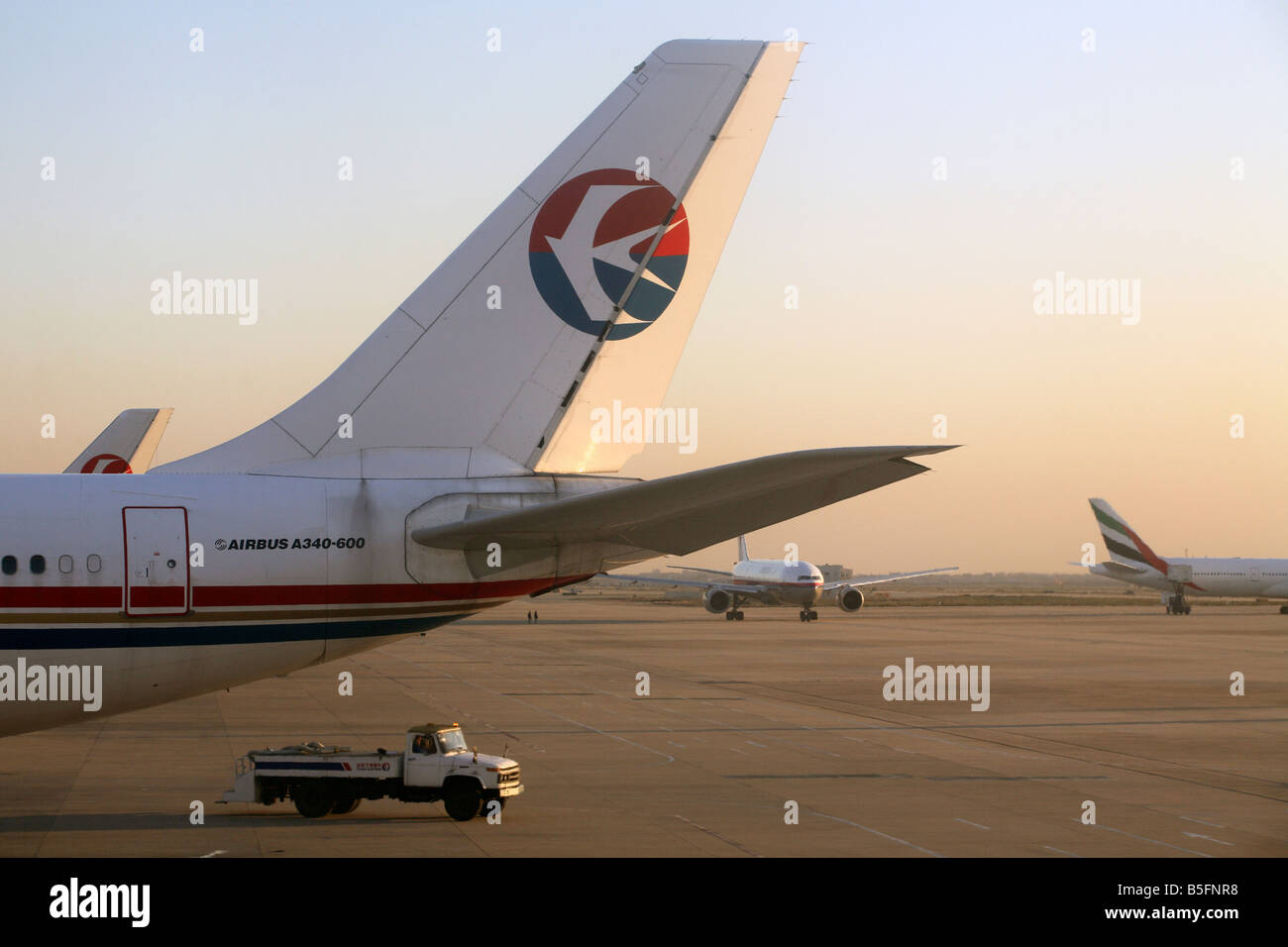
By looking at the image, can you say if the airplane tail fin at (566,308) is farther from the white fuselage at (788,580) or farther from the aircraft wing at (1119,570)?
the aircraft wing at (1119,570)

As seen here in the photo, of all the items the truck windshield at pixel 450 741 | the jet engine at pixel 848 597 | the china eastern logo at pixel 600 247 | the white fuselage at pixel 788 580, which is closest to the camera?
the china eastern logo at pixel 600 247

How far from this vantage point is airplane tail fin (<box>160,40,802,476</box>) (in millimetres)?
15875

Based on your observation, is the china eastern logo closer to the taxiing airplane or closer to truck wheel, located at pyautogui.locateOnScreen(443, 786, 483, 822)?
the taxiing airplane

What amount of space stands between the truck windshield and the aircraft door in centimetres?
608

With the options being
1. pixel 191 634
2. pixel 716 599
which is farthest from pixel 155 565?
pixel 716 599

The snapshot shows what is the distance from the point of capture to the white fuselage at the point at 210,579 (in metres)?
14.0

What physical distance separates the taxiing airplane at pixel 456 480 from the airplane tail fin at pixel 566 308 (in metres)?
0.03

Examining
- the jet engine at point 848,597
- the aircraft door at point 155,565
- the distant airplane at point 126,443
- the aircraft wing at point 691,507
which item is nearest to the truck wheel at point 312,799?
the aircraft door at point 155,565

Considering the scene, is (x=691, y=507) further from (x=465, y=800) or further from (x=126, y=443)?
(x=126, y=443)

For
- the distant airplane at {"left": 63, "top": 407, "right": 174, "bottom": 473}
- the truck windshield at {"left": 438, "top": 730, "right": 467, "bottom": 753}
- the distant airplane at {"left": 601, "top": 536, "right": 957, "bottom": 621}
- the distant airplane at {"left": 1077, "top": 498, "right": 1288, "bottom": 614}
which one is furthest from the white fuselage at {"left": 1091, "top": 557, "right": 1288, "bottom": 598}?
the truck windshield at {"left": 438, "top": 730, "right": 467, "bottom": 753}

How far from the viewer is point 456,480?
15.7 m

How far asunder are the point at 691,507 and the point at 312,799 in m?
8.92
